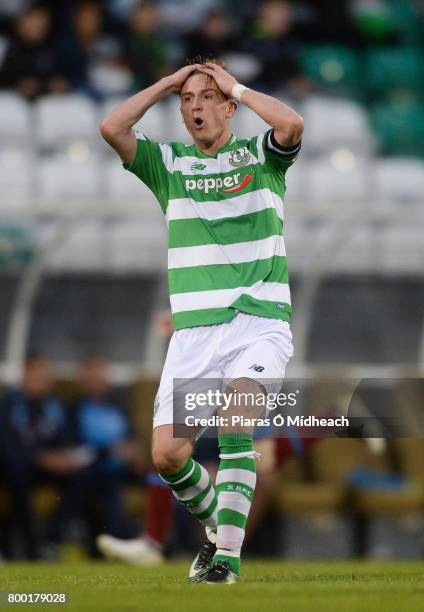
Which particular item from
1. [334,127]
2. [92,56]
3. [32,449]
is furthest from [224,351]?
[92,56]

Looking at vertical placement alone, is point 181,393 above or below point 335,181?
below

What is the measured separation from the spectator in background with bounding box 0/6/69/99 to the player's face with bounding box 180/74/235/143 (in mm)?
8260

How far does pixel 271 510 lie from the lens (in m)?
11.0

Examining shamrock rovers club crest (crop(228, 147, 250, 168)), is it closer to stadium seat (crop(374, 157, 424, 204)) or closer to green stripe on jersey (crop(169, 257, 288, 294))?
green stripe on jersey (crop(169, 257, 288, 294))

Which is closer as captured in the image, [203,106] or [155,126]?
[203,106]

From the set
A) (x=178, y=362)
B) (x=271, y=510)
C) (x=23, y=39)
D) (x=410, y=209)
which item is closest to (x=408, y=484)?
(x=271, y=510)

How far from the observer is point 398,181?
14.4m

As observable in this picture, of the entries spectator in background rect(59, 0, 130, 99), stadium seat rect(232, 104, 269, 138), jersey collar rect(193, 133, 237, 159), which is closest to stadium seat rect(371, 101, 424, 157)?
stadium seat rect(232, 104, 269, 138)

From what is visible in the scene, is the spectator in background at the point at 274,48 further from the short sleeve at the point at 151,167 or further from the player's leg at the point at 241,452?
the player's leg at the point at 241,452

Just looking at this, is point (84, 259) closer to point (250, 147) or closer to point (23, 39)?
point (23, 39)

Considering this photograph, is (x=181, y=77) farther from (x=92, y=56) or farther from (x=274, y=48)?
(x=274, y=48)

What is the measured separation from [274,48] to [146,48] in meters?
1.47

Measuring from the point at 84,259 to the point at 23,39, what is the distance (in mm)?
4251

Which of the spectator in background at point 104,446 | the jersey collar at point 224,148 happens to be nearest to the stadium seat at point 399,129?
the spectator in background at point 104,446
